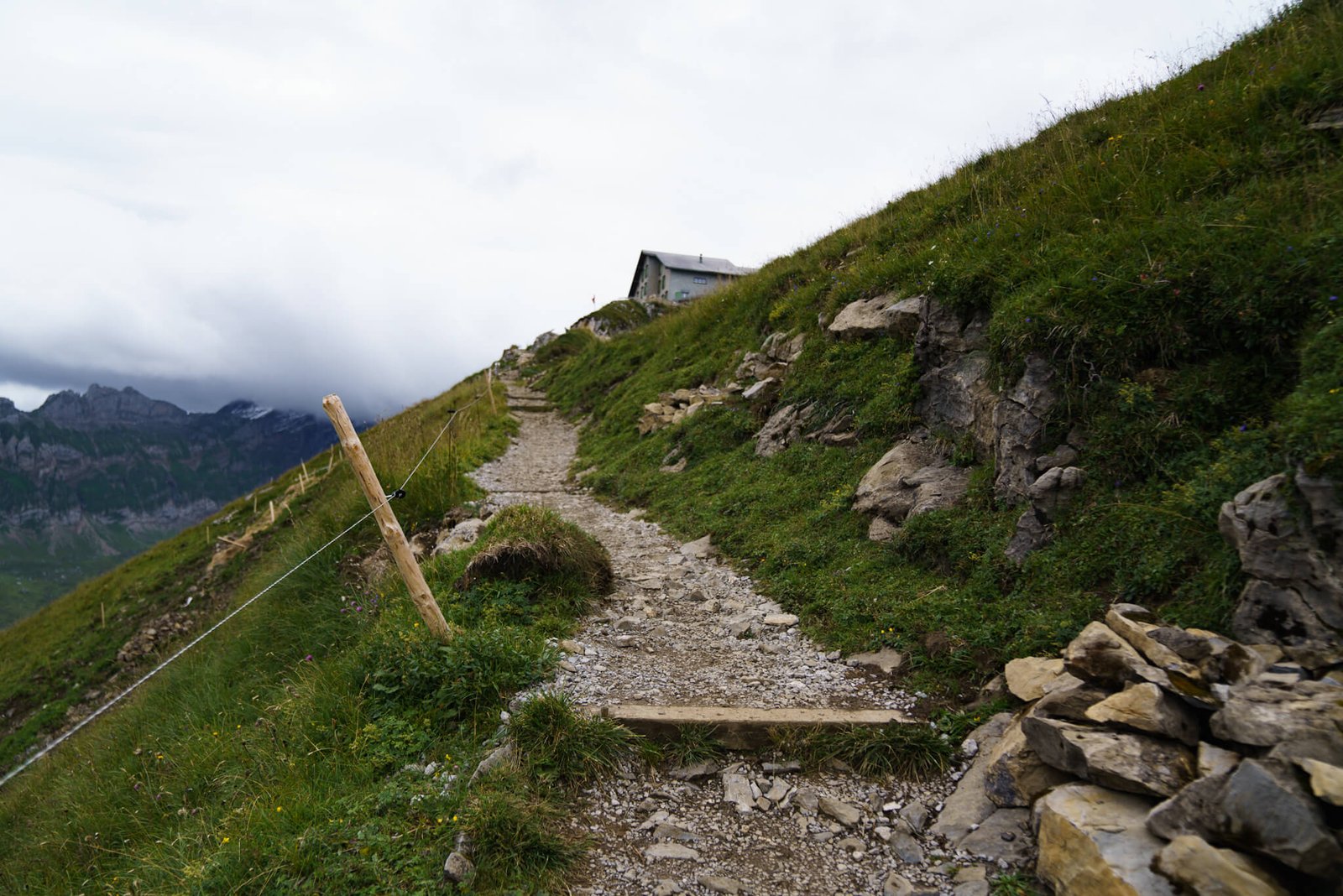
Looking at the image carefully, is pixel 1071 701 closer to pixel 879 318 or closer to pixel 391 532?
pixel 391 532

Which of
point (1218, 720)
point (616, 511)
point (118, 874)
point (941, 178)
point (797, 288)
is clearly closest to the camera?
point (1218, 720)

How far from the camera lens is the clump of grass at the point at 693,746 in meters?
5.09

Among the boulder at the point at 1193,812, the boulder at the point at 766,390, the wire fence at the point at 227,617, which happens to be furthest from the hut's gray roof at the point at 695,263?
the boulder at the point at 1193,812

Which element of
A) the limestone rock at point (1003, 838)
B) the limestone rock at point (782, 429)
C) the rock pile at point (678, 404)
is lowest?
the limestone rock at point (1003, 838)

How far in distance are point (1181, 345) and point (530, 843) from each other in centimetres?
704

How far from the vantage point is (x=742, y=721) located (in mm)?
5168

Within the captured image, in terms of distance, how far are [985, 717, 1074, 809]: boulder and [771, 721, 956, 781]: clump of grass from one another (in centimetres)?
50

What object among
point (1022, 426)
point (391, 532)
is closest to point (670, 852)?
point (391, 532)

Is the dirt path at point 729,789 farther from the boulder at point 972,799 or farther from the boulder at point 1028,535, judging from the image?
the boulder at point 1028,535

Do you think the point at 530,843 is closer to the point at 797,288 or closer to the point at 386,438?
the point at 797,288

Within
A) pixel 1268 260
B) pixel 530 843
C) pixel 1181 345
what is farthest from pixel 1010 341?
pixel 530 843

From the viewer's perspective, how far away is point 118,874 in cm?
472

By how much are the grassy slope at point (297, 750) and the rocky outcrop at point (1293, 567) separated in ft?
15.8

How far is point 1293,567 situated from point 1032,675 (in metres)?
1.77
